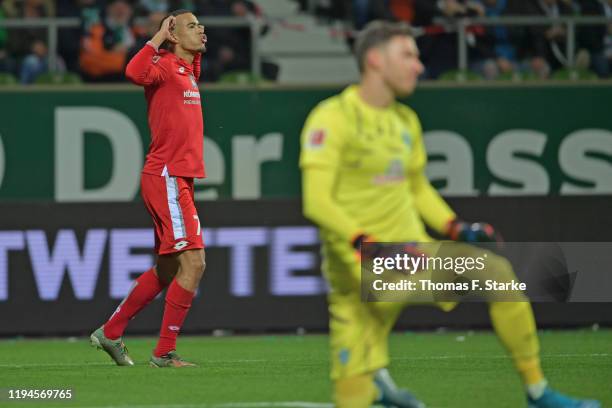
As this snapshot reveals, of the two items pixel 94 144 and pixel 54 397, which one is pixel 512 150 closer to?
pixel 94 144

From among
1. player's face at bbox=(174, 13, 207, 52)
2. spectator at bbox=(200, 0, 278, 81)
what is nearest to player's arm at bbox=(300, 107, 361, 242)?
player's face at bbox=(174, 13, 207, 52)

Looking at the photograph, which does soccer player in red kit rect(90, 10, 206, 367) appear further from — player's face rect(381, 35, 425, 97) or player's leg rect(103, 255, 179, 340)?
player's face rect(381, 35, 425, 97)

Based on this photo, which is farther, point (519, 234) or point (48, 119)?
point (48, 119)

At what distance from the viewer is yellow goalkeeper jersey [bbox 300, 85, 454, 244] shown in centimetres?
654

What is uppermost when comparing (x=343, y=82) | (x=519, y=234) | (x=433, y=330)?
(x=343, y=82)

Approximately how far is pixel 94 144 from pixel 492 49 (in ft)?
15.6

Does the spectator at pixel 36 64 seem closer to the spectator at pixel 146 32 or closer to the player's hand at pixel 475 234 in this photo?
the spectator at pixel 146 32

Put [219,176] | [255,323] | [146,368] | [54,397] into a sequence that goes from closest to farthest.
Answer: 1. [54,397]
2. [146,368]
3. [255,323]
4. [219,176]

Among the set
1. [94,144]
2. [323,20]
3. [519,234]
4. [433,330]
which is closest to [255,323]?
[433,330]

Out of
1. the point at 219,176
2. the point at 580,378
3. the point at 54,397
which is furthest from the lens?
the point at 219,176

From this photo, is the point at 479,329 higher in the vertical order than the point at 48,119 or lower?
lower

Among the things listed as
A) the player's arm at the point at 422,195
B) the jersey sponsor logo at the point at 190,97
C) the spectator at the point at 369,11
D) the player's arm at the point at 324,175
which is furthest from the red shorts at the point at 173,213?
the spectator at the point at 369,11

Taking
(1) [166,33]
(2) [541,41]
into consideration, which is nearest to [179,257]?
(1) [166,33]

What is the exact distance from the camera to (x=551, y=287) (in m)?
14.3
